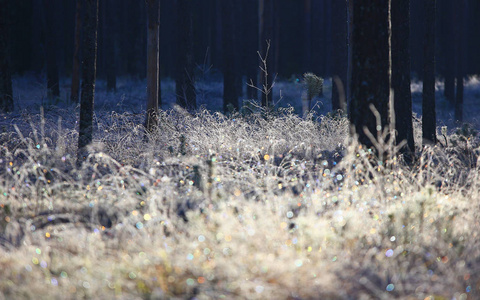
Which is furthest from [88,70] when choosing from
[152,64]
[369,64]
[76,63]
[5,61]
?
[76,63]

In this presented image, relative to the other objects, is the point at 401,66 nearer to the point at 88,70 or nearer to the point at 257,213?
the point at 257,213

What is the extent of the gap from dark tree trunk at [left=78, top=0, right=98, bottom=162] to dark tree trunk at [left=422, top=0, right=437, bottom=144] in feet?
20.7

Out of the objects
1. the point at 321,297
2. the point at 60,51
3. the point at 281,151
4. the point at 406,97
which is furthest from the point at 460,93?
the point at 60,51

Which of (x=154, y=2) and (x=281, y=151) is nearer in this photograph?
(x=281, y=151)

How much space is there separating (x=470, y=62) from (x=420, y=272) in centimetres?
2771

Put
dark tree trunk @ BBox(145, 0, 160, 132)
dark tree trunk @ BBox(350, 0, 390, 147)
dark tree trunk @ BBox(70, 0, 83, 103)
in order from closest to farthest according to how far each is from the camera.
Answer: dark tree trunk @ BBox(350, 0, 390, 147) < dark tree trunk @ BBox(145, 0, 160, 132) < dark tree trunk @ BBox(70, 0, 83, 103)

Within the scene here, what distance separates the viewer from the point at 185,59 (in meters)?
13.6

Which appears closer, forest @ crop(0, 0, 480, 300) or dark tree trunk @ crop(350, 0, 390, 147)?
forest @ crop(0, 0, 480, 300)

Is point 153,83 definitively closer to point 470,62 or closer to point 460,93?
point 460,93

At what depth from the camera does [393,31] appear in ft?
24.7

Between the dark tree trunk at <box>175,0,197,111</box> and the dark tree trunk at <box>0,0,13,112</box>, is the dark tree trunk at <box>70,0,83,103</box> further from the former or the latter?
the dark tree trunk at <box>175,0,197,111</box>

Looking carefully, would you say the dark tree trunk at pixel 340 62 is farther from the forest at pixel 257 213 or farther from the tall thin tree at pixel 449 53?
the tall thin tree at pixel 449 53

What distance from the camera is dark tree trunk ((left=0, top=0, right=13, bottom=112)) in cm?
1223

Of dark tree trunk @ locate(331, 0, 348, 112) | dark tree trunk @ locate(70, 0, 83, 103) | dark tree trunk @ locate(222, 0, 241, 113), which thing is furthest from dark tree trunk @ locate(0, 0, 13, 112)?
dark tree trunk @ locate(331, 0, 348, 112)
